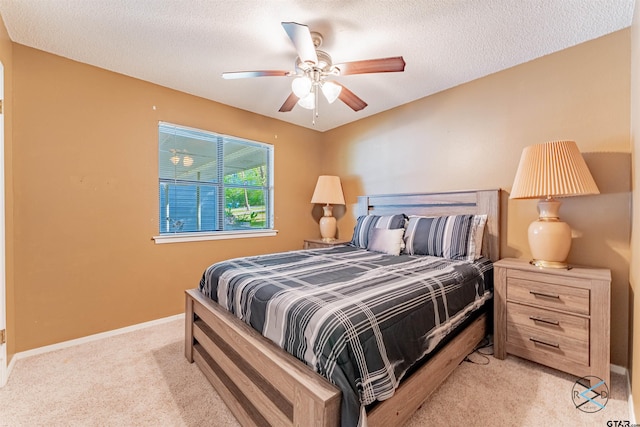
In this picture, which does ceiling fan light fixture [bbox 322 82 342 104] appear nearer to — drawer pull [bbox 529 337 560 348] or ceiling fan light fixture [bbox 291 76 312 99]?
ceiling fan light fixture [bbox 291 76 312 99]

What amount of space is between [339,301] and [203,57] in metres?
2.33

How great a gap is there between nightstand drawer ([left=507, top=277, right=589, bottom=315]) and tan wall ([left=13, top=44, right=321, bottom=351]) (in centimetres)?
297

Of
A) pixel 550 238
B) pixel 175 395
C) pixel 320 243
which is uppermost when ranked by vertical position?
pixel 550 238

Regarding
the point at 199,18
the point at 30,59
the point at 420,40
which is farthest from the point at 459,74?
the point at 30,59

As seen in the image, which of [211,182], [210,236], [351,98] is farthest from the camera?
[211,182]

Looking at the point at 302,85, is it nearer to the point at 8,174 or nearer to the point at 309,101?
the point at 309,101

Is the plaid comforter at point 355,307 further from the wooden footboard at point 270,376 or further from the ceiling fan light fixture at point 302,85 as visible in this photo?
the ceiling fan light fixture at point 302,85

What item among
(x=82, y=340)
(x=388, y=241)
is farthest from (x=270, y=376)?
(x=82, y=340)

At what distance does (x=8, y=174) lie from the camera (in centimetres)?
196

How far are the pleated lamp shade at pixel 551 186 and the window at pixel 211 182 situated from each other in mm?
2852

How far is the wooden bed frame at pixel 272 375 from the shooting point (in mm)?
1048

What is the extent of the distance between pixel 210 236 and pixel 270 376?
223 centimetres

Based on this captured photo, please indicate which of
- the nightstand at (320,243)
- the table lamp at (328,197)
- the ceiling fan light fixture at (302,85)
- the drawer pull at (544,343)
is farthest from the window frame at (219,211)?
the drawer pull at (544,343)

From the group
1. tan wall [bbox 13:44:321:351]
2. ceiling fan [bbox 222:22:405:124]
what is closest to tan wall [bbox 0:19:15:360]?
tan wall [bbox 13:44:321:351]
